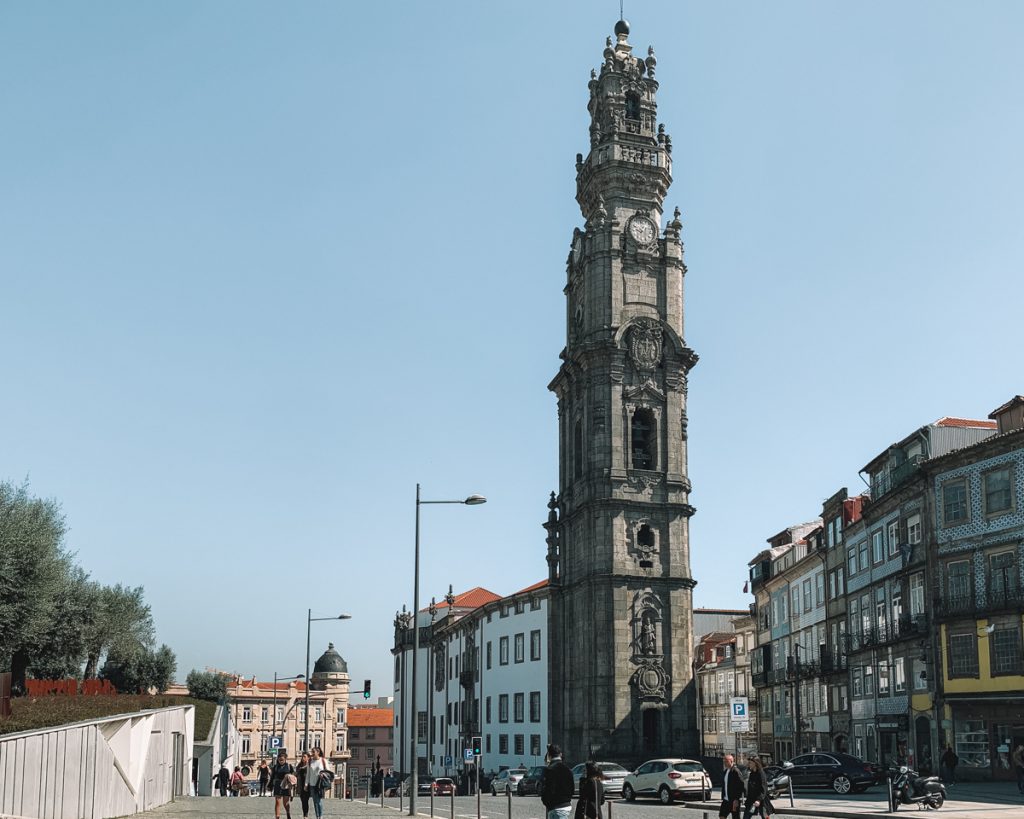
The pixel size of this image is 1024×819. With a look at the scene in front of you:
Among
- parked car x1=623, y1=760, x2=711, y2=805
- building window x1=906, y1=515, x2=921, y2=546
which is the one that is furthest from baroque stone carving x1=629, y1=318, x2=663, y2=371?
parked car x1=623, y1=760, x2=711, y2=805

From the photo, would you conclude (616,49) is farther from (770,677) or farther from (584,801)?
(584,801)

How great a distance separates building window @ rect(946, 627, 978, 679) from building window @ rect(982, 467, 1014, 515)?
4.72 m

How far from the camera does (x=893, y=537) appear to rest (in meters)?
53.5

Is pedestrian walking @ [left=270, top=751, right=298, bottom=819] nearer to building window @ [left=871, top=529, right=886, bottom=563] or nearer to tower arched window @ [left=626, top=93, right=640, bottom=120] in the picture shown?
building window @ [left=871, top=529, right=886, bottom=563]

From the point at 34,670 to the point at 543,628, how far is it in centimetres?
2917

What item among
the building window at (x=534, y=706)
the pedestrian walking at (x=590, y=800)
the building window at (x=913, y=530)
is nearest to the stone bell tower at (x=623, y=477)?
the building window at (x=534, y=706)

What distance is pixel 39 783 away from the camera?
71.8 ft

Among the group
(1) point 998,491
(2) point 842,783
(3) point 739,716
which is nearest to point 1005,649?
(1) point 998,491

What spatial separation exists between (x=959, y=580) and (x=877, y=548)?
355 inches

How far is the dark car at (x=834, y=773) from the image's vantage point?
41031 mm

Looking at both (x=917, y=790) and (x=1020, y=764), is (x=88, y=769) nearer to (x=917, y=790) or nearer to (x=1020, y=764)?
(x=917, y=790)

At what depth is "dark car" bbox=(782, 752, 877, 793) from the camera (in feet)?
135

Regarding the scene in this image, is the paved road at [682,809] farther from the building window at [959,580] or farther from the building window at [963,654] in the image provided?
the building window at [959,580]

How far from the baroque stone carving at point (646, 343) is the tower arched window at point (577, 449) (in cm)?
490
